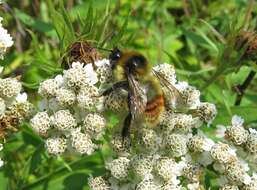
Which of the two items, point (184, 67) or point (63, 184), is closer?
point (63, 184)

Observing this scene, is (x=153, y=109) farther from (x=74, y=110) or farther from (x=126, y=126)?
(x=74, y=110)

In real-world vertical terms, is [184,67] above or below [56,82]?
above

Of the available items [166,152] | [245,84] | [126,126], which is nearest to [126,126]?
Answer: [126,126]

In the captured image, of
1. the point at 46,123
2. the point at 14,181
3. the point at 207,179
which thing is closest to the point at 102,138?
the point at 46,123

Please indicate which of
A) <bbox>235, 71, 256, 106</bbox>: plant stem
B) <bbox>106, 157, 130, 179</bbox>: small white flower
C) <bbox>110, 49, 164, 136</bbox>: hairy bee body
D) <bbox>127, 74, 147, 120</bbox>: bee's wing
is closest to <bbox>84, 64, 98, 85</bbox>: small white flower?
<bbox>110, 49, 164, 136</bbox>: hairy bee body

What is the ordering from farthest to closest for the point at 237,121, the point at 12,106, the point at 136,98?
the point at 237,121
the point at 12,106
the point at 136,98

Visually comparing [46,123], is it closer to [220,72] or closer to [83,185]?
[83,185]

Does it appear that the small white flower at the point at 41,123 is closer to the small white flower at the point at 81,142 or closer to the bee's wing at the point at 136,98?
the small white flower at the point at 81,142
